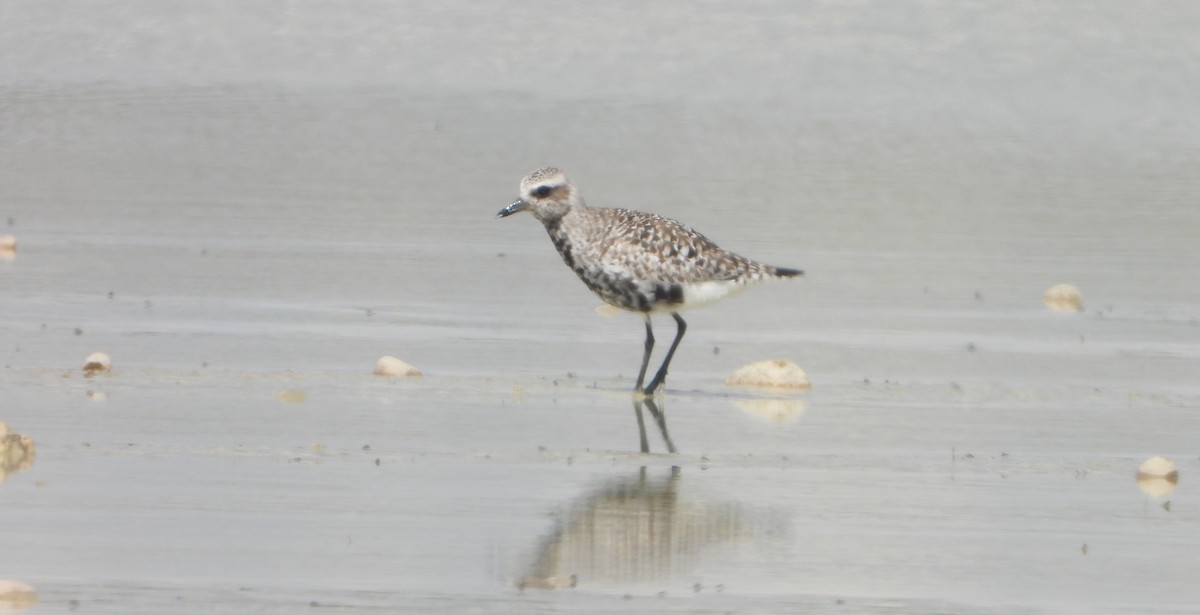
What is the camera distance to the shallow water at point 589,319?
→ 7465 millimetres

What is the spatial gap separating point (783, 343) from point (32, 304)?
4.31m

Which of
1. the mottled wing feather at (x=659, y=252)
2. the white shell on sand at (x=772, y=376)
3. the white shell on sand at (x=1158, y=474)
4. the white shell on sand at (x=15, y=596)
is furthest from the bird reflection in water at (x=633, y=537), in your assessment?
the mottled wing feather at (x=659, y=252)

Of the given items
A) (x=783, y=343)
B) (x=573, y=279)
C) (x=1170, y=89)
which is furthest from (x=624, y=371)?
(x=1170, y=89)

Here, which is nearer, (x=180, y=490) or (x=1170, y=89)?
(x=180, y=490)

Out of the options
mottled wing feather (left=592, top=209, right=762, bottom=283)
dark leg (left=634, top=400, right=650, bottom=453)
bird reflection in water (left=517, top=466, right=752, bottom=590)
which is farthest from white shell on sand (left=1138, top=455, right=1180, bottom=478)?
mottled wing feather (left=592, top=209, right=762, bottom=283)

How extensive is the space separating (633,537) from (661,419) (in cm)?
268

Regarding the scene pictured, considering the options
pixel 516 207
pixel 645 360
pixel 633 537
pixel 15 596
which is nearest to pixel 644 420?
pixel 645 360

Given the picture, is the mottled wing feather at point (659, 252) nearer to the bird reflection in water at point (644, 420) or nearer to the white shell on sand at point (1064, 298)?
the bird reflection in water at point (644, 420)

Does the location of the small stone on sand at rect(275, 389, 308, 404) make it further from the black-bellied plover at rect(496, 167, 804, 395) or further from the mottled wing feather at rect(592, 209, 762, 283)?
the mottled wing feather at rect(592, 209, 762, 283)

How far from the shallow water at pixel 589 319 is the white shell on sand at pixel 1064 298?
101mm

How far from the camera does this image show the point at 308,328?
12.8 meters

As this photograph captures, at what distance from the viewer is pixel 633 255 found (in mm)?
11547

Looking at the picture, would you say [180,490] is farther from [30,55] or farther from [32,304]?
[30,55]

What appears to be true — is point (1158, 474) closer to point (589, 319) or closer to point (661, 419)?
point (661, 419)
